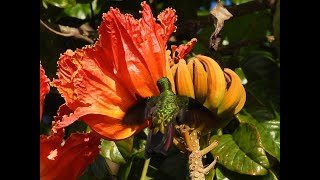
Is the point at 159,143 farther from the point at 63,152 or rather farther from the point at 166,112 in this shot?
the point at 63,152

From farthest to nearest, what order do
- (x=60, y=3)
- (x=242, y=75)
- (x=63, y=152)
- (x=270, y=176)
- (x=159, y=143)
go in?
1. (x=242, y=75)
2. (x=60, y=3)
3. (x=270, y=176)
4. (x=63, y=152)
5. (x=159, y=143)

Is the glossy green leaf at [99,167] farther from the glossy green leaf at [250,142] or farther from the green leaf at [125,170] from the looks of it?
the glossy green leaf at [250,142]

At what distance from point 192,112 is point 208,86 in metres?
0.04

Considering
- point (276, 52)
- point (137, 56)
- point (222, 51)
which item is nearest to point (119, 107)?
point (137, 56)

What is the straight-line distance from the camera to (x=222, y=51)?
137cm

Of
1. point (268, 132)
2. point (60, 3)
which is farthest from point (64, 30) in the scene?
point (268, 132)

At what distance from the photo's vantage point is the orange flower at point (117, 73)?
0.85 metres

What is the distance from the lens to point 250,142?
116 cm

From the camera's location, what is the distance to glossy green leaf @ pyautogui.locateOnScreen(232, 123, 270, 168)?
1.14 metres

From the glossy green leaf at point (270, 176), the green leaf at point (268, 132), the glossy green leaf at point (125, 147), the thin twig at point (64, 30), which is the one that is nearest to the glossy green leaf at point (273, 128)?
the green leaf at point (268, 132)

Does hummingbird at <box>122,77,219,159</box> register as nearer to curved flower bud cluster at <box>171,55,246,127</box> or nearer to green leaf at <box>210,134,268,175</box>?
curved flower bud cluster at <box>171,55,246,127</box>

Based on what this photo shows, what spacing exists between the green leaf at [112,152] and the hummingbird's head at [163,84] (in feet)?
1.27

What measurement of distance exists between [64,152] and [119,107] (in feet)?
0.34
